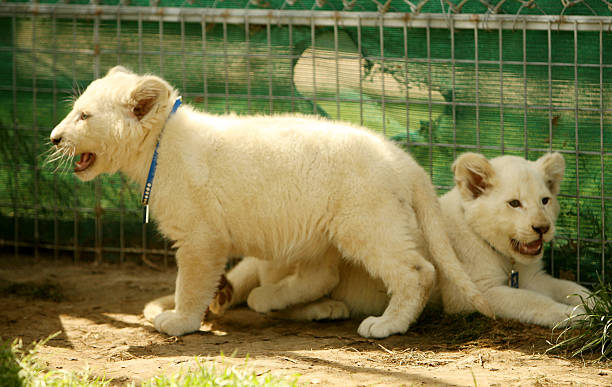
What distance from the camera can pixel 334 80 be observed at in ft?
21.1

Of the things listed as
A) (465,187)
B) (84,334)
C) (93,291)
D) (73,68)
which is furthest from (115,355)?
(73,68)

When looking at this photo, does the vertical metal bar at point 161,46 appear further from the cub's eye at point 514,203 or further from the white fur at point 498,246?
the cub's eye at point 514,203

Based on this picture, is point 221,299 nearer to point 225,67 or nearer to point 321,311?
point 321,311

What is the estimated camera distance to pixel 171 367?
169 inches

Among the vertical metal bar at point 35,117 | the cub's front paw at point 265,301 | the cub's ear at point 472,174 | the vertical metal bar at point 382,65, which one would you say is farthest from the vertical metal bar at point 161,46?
the cub's ear at point 472,174

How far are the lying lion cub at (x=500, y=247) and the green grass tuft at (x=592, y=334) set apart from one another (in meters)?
0.25

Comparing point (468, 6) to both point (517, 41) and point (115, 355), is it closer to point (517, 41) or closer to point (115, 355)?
point (517, 41)

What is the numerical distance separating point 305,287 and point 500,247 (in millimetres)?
1449

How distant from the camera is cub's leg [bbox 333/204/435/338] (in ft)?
16.6

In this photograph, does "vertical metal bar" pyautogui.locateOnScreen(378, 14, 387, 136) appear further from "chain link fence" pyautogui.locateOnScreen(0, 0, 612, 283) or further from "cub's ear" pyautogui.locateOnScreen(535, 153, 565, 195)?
"cub's ear" pyautogui.locateOnScreen(535, 153, 565, 195)

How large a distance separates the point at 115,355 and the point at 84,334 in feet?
2.08

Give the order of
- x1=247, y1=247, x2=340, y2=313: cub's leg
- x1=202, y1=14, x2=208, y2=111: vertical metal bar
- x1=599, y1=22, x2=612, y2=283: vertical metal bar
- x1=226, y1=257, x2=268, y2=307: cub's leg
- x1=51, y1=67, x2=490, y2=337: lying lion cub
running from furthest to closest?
x1=202, y1=14, x2=208, y2=111: vertical metal bar < x1=226, y1=257, x2=268, y2=307: cub's leg < x1=247, y1=247, x2=340, y2=313: cub's leg < x1=599, y1=22, x2=612, y2=283: vertical metal bar < x1=51, y1=67, x2=490, y2=337: lying lion cub

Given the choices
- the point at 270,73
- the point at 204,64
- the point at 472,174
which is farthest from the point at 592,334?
the point at 204,64

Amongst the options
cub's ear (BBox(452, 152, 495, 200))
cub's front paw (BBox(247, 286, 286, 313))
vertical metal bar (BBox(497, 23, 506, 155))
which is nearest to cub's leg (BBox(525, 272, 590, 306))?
cub's ear (BBox(452, 152, 495, 200))
